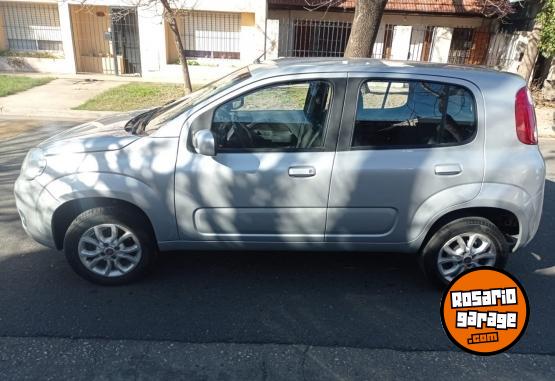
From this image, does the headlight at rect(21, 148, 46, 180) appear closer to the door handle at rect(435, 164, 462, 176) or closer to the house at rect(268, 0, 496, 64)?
the door handle at rect(435, 164, 462, 176)

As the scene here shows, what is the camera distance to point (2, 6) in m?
15.8

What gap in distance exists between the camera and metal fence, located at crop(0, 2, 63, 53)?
52.2 feet

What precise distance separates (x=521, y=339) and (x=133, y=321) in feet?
8.71

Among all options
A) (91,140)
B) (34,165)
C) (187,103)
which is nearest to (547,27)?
(187,103)

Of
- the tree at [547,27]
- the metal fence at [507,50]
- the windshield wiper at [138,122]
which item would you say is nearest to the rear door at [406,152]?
the windshield wiper at [138,122]

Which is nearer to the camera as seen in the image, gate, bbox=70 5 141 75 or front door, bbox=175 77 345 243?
front door, bbox=175 77 345 243

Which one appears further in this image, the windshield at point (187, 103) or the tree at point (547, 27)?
the tree at point (547, 27)

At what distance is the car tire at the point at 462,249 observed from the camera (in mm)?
3299

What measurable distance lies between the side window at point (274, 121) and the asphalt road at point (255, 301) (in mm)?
1139

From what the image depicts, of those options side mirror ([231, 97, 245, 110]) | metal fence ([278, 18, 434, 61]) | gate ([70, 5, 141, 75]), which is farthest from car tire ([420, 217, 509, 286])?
gate ([70, 5, 141, 75])

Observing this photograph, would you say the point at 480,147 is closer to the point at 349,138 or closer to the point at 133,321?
the point at 349,138

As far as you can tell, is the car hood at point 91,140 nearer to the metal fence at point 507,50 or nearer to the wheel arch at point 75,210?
the wheel arch at point 75,210

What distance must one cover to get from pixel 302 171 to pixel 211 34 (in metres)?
14.4

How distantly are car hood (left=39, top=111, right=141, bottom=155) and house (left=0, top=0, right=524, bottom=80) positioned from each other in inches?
483
